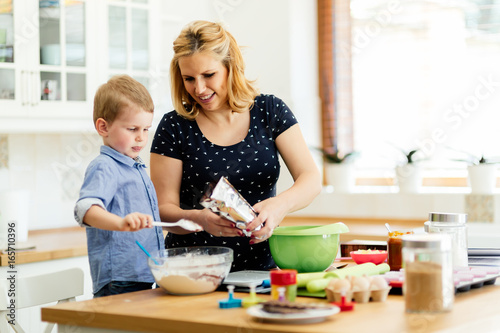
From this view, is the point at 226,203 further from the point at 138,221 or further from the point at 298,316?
the point at 298,316

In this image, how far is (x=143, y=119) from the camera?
5.72 feet

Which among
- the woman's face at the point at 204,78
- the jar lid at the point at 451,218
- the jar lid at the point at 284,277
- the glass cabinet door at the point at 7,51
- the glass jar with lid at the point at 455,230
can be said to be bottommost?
the jar lid at the point at 284,277

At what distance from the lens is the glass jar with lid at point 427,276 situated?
1289 millimetres

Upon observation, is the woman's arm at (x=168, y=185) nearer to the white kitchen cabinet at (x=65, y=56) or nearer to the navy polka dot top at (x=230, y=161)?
the navy polka dot top at (x=230, y=161)

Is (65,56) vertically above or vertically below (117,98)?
above

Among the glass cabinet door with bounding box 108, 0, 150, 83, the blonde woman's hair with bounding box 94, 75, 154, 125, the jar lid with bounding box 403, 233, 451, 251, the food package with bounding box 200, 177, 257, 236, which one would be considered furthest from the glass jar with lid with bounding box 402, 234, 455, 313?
the glass cabinet door with bounding box 108, 0, 150, 83

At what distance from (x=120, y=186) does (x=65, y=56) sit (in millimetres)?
1857

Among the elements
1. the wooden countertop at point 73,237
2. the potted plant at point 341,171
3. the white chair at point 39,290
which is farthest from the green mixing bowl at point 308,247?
the potted plant at point 341,171

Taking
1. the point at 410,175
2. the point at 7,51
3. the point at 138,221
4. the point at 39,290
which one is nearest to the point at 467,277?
the point at 138,221

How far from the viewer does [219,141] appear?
2.00 m

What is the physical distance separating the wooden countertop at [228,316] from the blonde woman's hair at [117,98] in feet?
1.54

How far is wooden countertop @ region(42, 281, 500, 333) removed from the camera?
1.20 m

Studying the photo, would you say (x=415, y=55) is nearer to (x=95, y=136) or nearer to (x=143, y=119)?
(x=95, y=136)

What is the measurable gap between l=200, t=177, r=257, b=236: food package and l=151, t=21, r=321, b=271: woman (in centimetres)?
29
